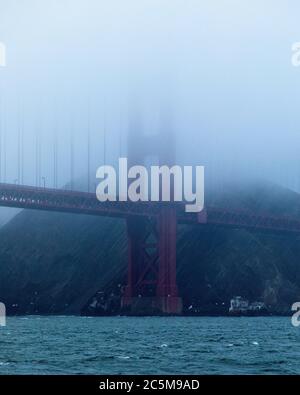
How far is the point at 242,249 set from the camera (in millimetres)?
137250

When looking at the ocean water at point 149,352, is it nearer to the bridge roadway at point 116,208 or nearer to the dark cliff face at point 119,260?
the bridge roadway at point 116,208

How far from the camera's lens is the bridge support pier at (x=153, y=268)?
366 feet

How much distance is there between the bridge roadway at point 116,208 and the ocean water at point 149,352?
28399 millimetres

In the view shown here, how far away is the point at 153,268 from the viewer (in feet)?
372

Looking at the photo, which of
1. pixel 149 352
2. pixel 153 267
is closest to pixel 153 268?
pixel 153 267

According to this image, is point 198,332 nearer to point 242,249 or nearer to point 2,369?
point 2,369

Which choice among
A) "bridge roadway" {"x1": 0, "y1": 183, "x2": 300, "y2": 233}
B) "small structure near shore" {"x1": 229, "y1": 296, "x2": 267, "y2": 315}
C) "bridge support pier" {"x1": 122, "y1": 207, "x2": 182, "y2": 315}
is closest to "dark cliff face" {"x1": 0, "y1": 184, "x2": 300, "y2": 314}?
"small structure near shore" {"x1": 229, "y1": 296, "x2": 267, "y2": 315}

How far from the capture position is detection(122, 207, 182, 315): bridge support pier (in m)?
112

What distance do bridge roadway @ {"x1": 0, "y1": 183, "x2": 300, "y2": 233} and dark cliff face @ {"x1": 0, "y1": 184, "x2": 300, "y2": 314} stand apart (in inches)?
457

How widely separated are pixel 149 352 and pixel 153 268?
59845 mm

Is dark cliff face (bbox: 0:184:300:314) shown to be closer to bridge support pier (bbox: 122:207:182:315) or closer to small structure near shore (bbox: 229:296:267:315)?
small structure near shore (bbox: 229:296:267:315)

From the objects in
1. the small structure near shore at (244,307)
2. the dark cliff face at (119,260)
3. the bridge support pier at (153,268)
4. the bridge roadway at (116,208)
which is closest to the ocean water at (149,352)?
the bridge roadway at (116,208)

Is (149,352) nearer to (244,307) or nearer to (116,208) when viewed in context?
(116,208)
